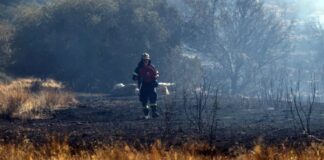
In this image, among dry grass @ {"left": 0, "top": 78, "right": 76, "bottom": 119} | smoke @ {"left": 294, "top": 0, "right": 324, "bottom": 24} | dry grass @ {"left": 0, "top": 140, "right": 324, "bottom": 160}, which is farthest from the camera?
smoke @ {"left": 294, "top": 0, "right": 324, "bottom": 24}

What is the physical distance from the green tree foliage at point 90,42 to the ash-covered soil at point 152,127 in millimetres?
12508

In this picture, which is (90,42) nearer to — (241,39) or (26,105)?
(241,39)

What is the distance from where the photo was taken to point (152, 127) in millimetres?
13023

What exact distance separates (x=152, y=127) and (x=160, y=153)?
453 cm

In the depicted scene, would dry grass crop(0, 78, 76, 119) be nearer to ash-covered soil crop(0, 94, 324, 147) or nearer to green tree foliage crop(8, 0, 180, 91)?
ash-covered soil crop(0, 94, 324, 147)

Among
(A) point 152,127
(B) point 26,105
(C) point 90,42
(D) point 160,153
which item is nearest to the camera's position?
(D) point 160,153

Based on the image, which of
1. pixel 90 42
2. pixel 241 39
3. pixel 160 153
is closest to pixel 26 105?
pixel 160 153

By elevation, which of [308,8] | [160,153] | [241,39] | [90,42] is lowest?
[160,153]

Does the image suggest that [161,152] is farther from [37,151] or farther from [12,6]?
[12,6]

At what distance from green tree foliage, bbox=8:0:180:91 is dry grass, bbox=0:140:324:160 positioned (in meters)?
21.9

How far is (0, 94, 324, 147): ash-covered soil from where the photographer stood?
1072cm

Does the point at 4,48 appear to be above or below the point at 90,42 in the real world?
below

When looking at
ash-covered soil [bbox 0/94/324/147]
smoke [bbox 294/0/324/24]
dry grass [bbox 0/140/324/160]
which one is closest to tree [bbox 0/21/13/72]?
ash-covered soil [bbox 0/94/324/147]

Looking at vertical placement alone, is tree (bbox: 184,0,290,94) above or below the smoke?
below
